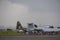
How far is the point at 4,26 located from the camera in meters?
1.69

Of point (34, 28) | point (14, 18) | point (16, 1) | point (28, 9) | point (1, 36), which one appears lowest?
point (1, 36)

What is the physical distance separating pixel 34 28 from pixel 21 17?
301mm

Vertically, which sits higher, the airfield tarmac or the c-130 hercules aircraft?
the c-130 hercules aircraft

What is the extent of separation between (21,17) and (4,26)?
0.93ft

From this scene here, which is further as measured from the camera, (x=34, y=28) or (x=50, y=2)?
(x=50, y=2)

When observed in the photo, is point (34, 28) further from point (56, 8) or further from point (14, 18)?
point (56, 8)

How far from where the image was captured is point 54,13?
70.1 inches

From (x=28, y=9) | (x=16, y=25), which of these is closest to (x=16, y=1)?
(x=28, y=9)

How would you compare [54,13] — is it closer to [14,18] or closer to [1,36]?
[14,18]

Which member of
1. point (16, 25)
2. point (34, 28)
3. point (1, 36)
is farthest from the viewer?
point (16, 25)

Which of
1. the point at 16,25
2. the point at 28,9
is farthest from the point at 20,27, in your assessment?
the point at 28,9

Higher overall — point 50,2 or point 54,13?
point 50,2

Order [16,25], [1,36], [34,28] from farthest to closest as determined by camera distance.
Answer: [16,25], [34,28], [1,36]

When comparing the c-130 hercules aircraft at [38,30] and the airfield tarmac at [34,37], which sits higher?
the c-130 hercules aircraft at [38,30]
